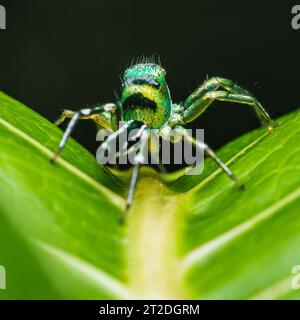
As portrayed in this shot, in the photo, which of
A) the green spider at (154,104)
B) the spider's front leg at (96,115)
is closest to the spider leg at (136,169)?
the green spider at (154,104)

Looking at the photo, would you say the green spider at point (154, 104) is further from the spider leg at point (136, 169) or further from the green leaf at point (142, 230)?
the green leaf at point (142, 230)

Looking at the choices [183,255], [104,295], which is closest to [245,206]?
[183,255]

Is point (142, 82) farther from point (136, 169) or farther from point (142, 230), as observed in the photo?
point (142, 230)

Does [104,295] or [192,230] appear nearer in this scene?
[104,295]

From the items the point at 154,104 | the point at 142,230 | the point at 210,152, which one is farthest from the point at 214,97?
the point at 142,230

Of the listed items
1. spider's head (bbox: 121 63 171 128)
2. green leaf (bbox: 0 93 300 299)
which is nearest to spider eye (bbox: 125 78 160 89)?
spider's head (bbox: 121 63 171 128)

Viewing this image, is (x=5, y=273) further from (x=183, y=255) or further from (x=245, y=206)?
(x=245, y=206)
